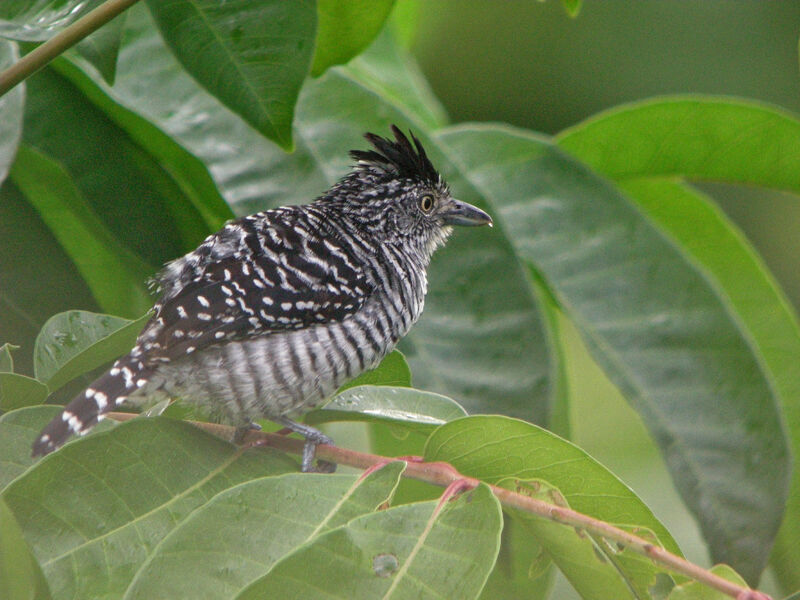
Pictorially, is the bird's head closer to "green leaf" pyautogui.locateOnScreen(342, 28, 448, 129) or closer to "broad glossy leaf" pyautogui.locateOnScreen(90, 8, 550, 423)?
"broad glossy leaf" pyautogui.locateOnScreen(90, 8, 550, 423)

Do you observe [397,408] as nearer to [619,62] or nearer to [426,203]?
[426,203]

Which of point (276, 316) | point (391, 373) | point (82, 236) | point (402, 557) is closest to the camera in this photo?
point (402, 557)

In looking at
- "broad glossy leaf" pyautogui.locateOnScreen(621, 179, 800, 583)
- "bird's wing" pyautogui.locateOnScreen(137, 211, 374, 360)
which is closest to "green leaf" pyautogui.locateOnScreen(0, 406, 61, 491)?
"bird's wing" pyautogui.locateOnScreen(137, 211, 374, 360)

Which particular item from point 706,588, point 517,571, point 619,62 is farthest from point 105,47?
point 619,62

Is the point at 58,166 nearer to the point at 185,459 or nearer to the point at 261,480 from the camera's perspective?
the point at 185,459

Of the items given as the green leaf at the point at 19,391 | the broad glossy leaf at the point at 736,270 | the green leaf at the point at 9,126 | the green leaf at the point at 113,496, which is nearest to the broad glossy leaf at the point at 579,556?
the green leaf at the point at 113,496
